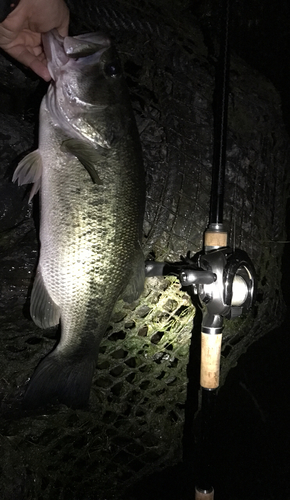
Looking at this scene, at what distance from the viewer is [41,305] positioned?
1.94 metres

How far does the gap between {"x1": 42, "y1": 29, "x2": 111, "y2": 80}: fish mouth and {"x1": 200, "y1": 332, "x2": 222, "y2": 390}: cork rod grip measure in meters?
1.67

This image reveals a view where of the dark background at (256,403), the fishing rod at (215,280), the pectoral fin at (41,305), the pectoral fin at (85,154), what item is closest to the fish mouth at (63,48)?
the pectoral fin at (85,154)

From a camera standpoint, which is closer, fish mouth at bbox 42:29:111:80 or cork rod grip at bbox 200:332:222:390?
fish mouth at bbox 42:29:111:80

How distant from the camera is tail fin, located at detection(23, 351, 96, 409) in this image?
6.38ft

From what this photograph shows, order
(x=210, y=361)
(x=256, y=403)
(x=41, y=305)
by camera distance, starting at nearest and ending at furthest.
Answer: (x=41, y=305), (x=210, y=361), (x=256, y=403)

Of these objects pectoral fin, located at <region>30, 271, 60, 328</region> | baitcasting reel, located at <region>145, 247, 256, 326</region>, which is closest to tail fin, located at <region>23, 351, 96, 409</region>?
pectoral fin, located at <region>30, 271, 60, 328</region>

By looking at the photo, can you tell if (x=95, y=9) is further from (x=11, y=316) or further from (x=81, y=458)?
(x=81, y=458)

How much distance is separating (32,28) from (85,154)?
89 cm

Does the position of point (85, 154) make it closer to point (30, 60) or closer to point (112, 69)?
point (112, 69)

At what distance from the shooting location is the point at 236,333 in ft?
8.96

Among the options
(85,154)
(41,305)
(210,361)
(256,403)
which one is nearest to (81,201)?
(85,154)

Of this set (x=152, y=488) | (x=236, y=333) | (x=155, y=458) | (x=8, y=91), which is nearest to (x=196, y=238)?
(x=236, y=333)

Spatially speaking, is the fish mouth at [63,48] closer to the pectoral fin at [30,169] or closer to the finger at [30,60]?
the finger at [30,60]

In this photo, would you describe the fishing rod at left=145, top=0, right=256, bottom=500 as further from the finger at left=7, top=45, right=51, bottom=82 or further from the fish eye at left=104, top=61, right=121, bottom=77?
the finger at left=7, top=45, right=51, bottom=82
